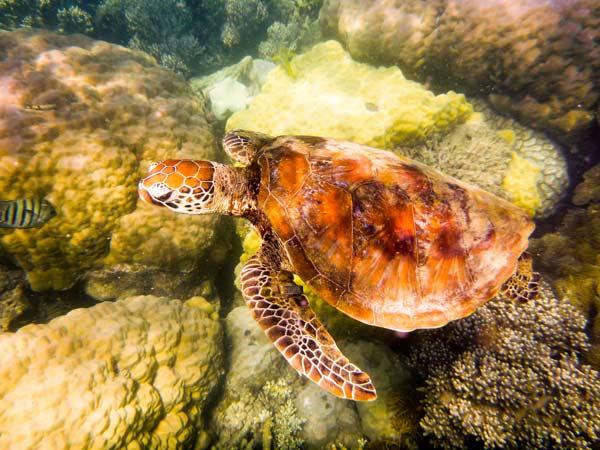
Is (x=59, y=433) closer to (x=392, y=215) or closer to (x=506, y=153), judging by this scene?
(x=392, y=215)

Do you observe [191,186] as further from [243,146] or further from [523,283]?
[523,283]

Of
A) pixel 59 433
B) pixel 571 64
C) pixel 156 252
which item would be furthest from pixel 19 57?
pixel 571 64

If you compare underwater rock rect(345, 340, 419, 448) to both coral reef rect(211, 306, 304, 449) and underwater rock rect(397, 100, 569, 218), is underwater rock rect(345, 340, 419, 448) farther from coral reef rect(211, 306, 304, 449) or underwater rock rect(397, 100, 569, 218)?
underwater rock rect(397, 100, 569, 218)

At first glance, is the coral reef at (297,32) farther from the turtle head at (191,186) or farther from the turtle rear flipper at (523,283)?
the turtle rear flipper at (523,283)

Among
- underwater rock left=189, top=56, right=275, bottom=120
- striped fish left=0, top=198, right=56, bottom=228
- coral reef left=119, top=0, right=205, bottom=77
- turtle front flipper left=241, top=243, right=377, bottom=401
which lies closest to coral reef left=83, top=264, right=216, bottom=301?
striped fish left=0, top=198, right=56, bottom=228

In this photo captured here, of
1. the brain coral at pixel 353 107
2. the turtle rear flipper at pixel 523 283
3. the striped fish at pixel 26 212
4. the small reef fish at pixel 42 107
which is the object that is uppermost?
the brain coral at pixel 353 107

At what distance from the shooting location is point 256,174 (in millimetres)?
2846

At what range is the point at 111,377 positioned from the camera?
270 centimetres

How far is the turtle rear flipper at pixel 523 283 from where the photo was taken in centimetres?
278

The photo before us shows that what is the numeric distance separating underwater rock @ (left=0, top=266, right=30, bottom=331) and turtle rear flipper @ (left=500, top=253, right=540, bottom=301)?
5.34 meters

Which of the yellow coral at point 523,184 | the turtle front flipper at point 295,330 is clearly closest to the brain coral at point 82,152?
the turtle front flipper at point 295,330

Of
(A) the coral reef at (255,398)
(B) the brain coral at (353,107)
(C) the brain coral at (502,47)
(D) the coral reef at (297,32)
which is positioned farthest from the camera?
(D) the coral reef at (297,32)

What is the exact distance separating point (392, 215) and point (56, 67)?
4705 mm

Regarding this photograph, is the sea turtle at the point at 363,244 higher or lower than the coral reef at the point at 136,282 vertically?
higher
